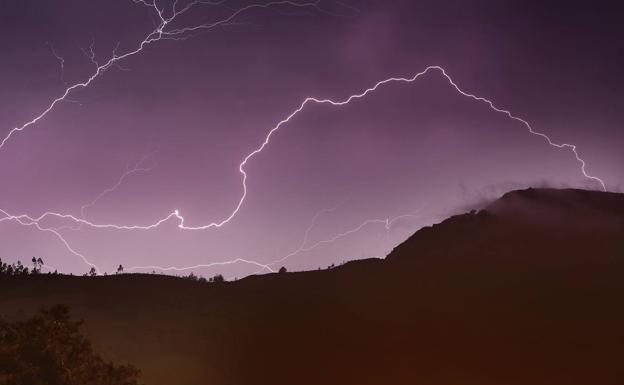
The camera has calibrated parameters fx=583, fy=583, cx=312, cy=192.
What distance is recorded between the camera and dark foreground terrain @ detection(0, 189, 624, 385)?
21969 millimetres

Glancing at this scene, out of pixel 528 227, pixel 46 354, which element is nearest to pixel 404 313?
pixel 528 227

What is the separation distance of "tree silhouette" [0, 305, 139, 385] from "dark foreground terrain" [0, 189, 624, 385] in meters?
7.78

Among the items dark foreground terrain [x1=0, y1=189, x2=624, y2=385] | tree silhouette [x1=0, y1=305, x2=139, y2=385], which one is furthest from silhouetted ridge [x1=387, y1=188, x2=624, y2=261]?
tree silhouette [x1=0, y1=305, x2=139, y2=385]

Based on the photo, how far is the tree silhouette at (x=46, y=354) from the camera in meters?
14.3

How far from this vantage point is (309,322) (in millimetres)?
27344

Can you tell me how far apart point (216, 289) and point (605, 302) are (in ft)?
66.5

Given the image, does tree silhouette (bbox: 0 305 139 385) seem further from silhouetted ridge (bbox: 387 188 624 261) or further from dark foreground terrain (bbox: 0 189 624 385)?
silhouetted ridge (bbox: 387 188 624 261)

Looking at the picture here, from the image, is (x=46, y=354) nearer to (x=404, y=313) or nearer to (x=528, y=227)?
(x=404, y=313)

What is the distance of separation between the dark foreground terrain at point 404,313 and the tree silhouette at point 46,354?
7778 mm

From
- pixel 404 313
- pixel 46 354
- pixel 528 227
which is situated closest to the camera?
pixel 46 354

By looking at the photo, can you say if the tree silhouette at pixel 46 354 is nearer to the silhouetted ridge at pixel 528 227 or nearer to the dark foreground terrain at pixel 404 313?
the dark foreground terrain at pixel 404 313

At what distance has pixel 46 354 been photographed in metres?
14.7

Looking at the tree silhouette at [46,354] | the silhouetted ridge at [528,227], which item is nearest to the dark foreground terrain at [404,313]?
the silhouetted ridge at [528,227]

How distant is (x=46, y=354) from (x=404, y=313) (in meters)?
17.1
